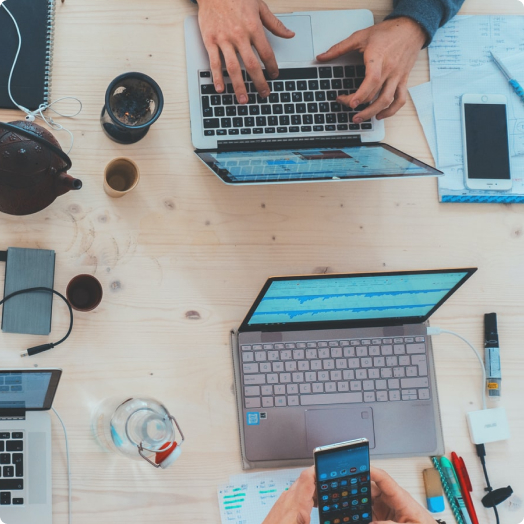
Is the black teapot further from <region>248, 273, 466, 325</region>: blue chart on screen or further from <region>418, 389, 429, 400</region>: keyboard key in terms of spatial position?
<region>418, 389, 429, 400</region>: keyboard key

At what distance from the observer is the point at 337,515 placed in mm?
916

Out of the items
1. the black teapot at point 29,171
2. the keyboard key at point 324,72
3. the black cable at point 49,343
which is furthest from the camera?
the keyboard key at point 324,72

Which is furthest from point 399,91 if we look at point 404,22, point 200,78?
point 200,78

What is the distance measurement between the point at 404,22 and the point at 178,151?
19.2 inches

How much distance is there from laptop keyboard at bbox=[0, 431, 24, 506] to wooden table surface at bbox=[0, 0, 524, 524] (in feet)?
0.19

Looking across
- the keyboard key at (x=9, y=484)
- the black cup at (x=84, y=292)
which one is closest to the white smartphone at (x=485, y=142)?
the black cup at (x=84, y=292)

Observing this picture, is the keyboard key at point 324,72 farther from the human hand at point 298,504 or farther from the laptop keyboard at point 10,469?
the laptop keyboard at point 10,469

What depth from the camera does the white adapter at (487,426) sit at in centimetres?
108

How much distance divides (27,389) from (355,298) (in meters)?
0.55

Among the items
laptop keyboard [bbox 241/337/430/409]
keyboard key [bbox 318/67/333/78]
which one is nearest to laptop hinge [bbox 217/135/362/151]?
keyboard key [bbox 318/67/333/78]

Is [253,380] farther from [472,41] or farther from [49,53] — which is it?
[472,41]

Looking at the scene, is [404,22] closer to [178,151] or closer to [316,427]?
Result: [178,151]

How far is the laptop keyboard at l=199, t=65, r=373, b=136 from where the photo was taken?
1.06m

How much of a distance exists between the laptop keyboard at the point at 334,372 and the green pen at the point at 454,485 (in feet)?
0.39
